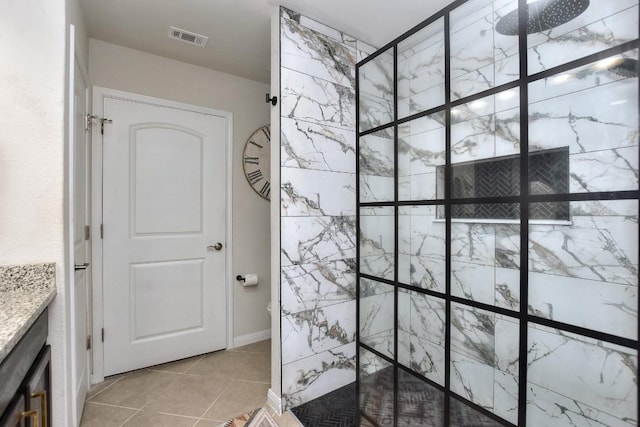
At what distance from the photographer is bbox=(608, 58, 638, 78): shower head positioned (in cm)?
75

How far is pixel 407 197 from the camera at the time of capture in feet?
4.68

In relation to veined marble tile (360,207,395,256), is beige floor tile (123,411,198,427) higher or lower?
lower

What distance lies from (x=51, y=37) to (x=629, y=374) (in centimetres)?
225

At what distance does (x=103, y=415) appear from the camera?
66.4 inches

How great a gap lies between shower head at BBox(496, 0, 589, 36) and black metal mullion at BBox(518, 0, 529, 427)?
0.06ft

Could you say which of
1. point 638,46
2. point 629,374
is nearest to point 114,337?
point 629,374

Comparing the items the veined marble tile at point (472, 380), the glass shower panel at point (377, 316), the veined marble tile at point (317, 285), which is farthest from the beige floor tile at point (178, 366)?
the veined marble tile at point (472, 380)

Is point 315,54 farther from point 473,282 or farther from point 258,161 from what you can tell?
point 473,282

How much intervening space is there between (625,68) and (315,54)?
1495 millimetres

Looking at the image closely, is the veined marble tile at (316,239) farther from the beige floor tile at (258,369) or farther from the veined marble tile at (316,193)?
the beige floor tile at (258,369)

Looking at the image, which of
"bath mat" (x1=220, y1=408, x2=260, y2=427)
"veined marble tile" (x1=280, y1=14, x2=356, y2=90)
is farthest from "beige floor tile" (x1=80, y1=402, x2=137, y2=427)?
"veined marble tile" (x1=280, y1=14, x2=356, y2=90)

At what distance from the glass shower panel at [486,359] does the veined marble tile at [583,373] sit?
58 millimetres

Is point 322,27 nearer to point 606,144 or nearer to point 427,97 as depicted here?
point 427,97

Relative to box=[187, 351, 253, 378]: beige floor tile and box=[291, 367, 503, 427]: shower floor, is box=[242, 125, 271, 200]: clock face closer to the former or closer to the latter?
box=[187, 351, 253, 378]: beige floor tile
